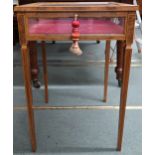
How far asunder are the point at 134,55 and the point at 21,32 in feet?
5.79

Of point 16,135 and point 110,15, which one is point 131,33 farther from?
point 16,135

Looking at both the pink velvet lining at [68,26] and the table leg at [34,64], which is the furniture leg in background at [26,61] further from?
the table leg at [34,64]

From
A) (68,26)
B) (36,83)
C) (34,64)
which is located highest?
(68,26)

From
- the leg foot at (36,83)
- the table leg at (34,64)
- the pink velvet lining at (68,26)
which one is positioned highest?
the pink velvet lining at (68,26)

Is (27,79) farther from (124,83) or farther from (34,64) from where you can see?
(34,64)

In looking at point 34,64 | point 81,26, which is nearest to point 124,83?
point 81,26

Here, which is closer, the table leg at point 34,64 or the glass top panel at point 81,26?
the glass top panel at point 81,26

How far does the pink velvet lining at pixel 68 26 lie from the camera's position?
974 mm

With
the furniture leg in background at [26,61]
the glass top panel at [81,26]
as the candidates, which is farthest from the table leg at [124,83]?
the furniture leg in background at [26,61]

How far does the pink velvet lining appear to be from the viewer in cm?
97

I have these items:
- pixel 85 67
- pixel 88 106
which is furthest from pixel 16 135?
pixel 85 67

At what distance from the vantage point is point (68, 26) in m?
1.01

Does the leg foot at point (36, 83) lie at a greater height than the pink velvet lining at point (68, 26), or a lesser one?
lesser

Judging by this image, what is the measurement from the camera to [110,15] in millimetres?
926
